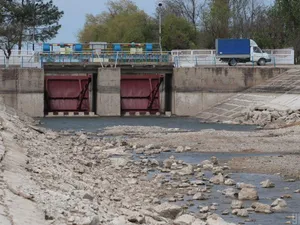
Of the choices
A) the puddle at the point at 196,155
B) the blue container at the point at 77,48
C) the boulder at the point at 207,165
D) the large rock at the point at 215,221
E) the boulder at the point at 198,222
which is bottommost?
the puddle at the point at 196,155

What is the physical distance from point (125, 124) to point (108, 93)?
1010 cm

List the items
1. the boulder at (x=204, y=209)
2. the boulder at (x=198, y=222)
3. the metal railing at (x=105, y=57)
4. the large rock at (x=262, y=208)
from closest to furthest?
the boulder at (x=198, y=222), the boulder at (x=204, y=209), the large rock at (x=262, y=208), the metal railing at (x=105, y=57)

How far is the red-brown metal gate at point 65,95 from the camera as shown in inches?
2292

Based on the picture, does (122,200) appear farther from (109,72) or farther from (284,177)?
(109,72)

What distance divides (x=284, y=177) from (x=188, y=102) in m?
34.8

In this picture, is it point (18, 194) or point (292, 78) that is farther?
point (292, 78)

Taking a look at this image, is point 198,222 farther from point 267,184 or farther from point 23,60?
point 23,60

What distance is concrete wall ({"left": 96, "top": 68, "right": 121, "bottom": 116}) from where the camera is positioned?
2196 inches

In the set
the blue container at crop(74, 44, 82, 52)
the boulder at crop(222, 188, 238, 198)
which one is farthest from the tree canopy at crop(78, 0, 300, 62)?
the boulder at crop(222, 188, 238, 198)

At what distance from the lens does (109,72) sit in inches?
2200

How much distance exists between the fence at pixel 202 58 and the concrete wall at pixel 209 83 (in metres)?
2.43

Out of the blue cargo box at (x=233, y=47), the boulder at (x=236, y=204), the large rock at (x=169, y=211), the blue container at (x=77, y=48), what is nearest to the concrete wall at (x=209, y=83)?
the blue cargo box at (x=233, y=47)

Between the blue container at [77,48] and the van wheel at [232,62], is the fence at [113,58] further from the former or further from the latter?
the blue container at [77,48]

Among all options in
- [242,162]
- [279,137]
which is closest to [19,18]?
[279,137]
